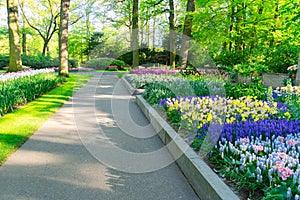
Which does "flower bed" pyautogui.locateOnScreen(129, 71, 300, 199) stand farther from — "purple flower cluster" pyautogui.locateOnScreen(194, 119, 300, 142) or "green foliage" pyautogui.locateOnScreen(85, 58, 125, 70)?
"green foliage" pyautogui.locateOnScreen(85, 58, 125, 70)

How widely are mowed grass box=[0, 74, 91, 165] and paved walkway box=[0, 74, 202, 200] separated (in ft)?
0.48

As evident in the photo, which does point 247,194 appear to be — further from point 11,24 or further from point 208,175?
point 11,24

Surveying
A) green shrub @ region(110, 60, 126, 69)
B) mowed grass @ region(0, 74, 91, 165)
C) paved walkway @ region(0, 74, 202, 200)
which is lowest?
paved walkway @ region(0, 74, 202, 200)

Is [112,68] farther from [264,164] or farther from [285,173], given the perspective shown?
[285,173]

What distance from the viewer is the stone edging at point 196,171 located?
8.29ft

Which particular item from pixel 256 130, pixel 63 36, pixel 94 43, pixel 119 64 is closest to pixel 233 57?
pixel 63 36

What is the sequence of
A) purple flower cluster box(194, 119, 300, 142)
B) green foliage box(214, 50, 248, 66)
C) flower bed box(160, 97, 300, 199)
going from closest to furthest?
1. flower bed box(160, 97, 300, 199)
2. purple flower cluster box(194, 119, 300, 142)
3. green foliage box(214, 50, 248, 66)

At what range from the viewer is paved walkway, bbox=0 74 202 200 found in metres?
3.06

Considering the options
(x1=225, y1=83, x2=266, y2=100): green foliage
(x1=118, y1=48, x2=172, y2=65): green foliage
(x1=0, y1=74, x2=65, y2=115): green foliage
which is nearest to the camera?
(x1=0, y1=74, x2=65, y2=115): green foliage

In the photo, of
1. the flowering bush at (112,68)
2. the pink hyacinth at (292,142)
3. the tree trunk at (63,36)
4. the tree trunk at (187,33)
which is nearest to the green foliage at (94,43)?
the flowering bush at (112,68)

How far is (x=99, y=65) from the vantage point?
32594 millimetres

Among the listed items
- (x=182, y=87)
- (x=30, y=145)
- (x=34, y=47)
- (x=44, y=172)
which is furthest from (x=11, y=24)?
(x=34, y=47)

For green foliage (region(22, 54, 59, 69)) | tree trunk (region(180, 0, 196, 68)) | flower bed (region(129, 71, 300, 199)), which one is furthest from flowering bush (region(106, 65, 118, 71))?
flower bed (region(129, 71, 300, 199))

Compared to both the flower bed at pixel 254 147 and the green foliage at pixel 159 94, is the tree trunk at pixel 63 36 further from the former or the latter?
the flower bed at pixel 254 147
